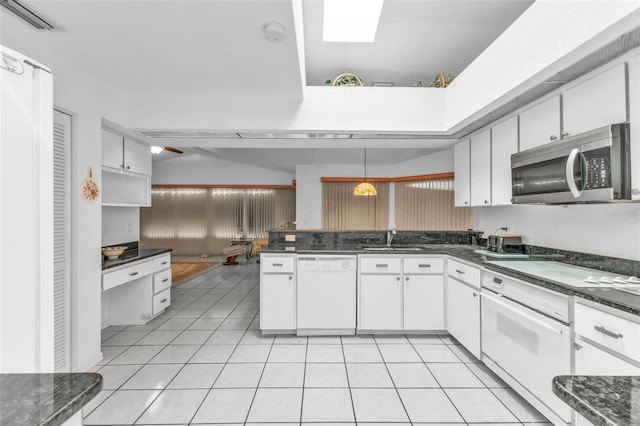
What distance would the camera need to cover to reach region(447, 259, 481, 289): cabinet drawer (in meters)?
2.39

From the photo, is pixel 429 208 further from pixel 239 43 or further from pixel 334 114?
pixel 239 43

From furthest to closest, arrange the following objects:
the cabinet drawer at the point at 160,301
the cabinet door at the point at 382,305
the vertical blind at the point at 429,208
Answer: the vertical blind at the point at 429,208, the cabinet drawer at the point at 160,301, the cabinet door at the point at 382,305

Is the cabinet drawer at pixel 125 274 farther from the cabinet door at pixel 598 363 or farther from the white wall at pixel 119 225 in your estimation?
the cabinet door at pixel 598 363

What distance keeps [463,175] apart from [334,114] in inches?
66.6

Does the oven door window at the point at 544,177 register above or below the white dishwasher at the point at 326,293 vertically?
above

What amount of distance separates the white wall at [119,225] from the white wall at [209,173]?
192 inches

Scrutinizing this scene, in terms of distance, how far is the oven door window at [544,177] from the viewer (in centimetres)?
183

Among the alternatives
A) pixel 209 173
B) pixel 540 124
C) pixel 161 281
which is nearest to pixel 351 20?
pixel 540 124

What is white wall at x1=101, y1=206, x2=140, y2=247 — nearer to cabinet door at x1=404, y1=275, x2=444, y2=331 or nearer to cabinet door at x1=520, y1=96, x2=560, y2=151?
cabinet door at x1=404, y1=275, x2=444, y2=331

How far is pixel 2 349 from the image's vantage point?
0.86 meters

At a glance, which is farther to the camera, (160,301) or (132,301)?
(160,301)

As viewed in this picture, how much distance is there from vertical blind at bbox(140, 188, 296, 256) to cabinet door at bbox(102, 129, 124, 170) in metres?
5.41

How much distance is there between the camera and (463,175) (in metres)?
3.30

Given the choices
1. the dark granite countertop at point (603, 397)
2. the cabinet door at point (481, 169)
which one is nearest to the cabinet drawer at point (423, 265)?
the cabinet door at point (481, 169)
